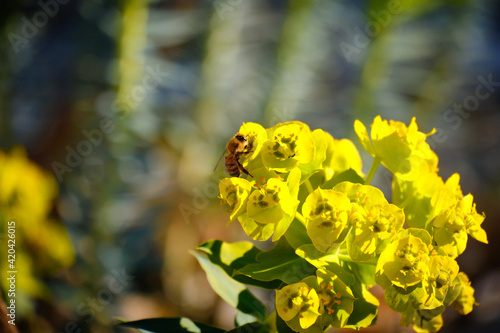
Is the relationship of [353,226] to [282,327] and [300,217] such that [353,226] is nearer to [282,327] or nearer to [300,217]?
[300,217]

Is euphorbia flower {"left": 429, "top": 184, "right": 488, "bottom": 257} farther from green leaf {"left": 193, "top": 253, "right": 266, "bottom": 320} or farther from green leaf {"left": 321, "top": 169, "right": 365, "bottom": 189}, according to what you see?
green leaf {"left": 193, "top": 253, "right": 266, "bottom": 320}

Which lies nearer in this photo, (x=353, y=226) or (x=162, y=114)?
(x=353, y=226)

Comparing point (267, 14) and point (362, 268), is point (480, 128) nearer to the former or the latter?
point (267, 14)

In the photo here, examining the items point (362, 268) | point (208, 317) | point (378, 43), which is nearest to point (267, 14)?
point (378, 43)

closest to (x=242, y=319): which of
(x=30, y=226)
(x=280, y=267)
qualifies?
(x=280, y=267)

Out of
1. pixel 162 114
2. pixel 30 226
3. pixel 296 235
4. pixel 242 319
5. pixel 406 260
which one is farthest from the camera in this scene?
pixel 162 114

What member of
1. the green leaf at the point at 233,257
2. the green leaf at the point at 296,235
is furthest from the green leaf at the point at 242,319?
the green leaf at the point at 296,235
